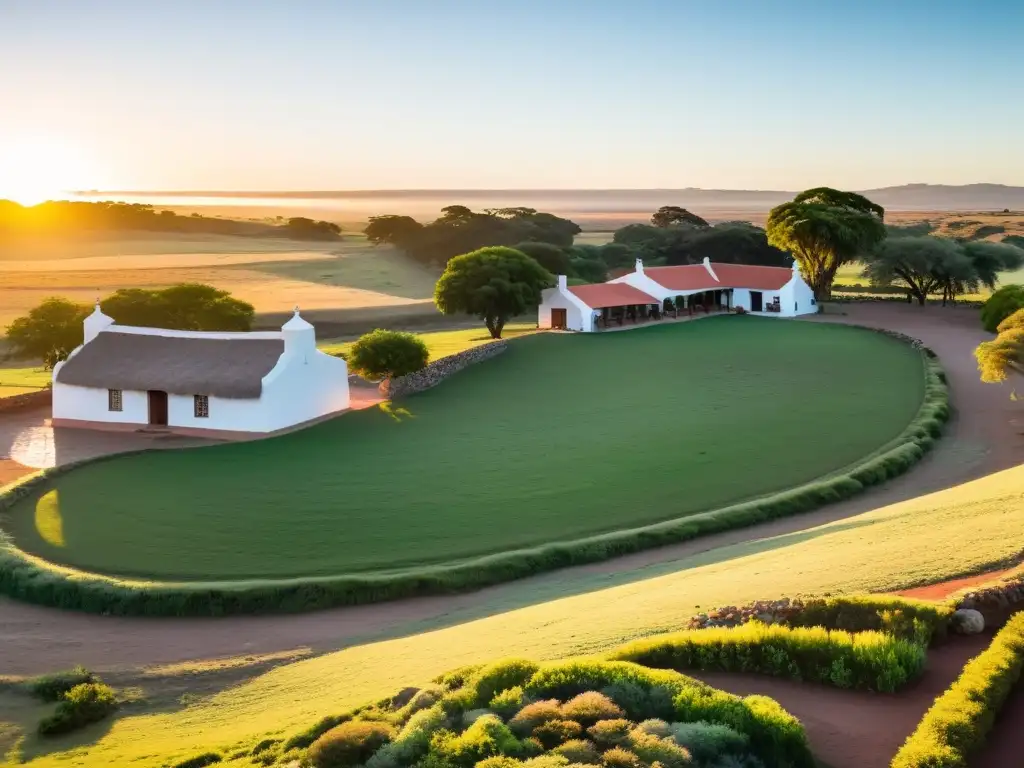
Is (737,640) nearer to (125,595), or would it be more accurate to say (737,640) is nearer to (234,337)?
(125,595)

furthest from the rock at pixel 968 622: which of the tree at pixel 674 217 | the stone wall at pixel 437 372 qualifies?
the tree at pixel 674 217

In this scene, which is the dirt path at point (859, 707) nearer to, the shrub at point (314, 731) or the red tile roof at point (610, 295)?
the shrub at point (314, 731)

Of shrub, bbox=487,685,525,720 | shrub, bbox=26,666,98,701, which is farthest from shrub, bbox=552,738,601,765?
shrub, bbox=26,666,98,701

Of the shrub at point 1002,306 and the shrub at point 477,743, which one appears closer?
the shrub at point 477,743

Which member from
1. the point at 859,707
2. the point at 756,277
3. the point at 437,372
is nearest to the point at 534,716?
the point at 859,707

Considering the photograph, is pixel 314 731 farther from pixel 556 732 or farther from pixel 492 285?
pixel 492 285

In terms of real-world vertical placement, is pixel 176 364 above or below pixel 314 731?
below

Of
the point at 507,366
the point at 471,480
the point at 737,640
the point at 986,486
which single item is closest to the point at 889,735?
the point at 737,640
